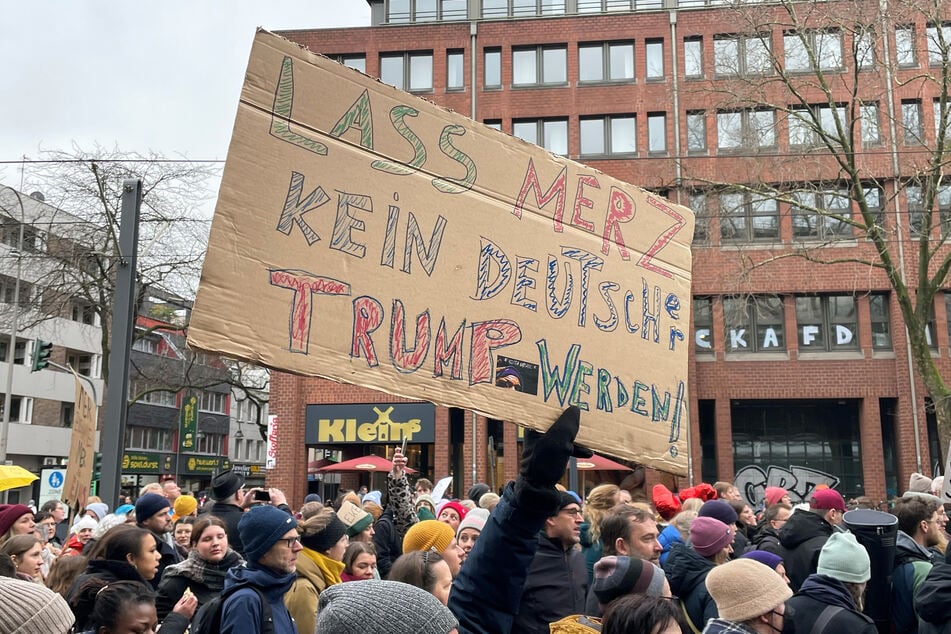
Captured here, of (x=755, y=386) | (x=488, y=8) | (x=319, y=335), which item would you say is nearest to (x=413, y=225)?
(x=319, y=335)

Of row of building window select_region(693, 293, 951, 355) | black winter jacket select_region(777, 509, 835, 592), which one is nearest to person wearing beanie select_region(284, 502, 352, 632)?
Answer: black winter jacket select_region(777, 509, 835, 592)

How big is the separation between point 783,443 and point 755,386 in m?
2.34

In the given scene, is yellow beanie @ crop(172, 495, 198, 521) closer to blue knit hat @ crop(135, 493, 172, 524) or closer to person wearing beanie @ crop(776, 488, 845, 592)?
blue knit hat @ crop(135, 493, 172, 524)

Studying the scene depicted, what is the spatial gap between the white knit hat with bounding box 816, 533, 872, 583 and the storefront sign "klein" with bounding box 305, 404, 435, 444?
80.0 ft

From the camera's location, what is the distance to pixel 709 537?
5402mm

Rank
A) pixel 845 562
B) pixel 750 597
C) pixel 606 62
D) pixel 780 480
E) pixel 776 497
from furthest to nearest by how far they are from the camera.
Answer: pixel 606 62
pixel 780 480
pixel 776 497
pixel 845 562
pixel 750 597

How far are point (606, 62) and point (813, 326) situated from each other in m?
11.6

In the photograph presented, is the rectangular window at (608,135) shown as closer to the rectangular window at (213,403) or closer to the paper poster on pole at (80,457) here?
the paper poster on pole at (80,457)

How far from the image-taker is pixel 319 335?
297cm

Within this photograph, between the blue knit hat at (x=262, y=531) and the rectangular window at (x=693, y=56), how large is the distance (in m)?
28.8

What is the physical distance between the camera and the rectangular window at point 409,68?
32.0 meters

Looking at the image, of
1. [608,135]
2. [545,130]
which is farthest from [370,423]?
[608,135]

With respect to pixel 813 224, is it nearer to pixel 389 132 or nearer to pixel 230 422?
pixel 389 132

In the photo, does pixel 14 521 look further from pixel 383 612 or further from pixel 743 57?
pixel 743 57
